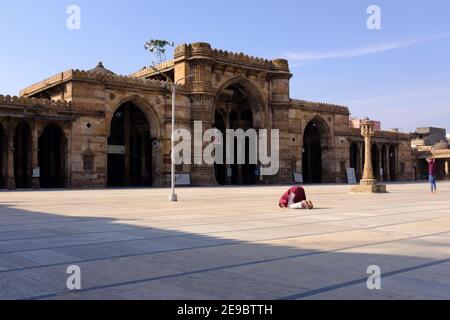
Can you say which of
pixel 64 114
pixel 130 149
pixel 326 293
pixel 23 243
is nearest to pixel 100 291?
pixel 326 293

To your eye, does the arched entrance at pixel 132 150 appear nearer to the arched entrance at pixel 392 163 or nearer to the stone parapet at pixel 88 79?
the stone parapet at pixel 88 79

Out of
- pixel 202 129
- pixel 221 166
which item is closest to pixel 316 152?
pixel 221 166

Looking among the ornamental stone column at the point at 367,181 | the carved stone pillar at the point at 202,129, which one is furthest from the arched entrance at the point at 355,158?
the ornamental stone column at the point at 367,181

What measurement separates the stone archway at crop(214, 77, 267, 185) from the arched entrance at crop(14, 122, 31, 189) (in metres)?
16.6

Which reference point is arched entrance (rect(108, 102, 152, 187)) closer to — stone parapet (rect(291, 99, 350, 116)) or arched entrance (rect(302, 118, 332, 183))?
stone parapet (rect(291, 99, 350, 116))

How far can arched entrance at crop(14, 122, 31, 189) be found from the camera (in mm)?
34688

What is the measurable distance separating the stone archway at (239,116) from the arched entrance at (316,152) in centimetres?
778

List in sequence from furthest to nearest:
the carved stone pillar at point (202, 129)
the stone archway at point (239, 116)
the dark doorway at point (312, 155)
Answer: the dark doorway at point (312, 155), the stone archway at point (239, 116), the carved stone pillar at point (202, 129)

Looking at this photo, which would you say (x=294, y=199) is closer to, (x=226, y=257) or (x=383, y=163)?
(x=226, y=257)

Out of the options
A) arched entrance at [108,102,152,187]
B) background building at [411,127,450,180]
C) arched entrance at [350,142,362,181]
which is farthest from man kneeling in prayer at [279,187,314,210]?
background building at [411,127,450,180]

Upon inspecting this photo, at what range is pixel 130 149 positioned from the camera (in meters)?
45.5

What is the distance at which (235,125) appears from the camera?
48.6 metres

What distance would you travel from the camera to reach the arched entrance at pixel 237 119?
4638cm

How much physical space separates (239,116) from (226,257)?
42.5 meters
